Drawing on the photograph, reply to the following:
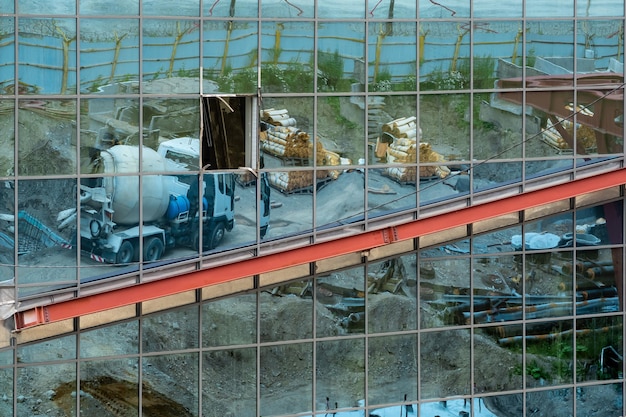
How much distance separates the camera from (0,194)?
18.7 m

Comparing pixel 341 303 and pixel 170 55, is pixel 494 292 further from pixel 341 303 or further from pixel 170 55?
pixel 170 55

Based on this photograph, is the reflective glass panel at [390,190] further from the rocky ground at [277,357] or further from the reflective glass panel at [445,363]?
the reflective glass panel at [445,363]

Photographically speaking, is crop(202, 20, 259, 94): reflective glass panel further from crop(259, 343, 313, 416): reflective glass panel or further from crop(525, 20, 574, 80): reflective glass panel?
crop(525, 20, 574, 80): reflective glass panel

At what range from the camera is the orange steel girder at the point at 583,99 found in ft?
68.4

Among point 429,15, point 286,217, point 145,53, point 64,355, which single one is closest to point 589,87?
point 429,15

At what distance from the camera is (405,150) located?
2056 cm

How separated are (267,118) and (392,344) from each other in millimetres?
4651

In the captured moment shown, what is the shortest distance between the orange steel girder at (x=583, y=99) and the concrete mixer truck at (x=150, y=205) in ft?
17.8

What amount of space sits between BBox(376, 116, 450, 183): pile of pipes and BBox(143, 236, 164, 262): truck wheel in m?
4.05

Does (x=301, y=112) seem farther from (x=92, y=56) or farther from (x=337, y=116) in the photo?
(x=92, y=56)

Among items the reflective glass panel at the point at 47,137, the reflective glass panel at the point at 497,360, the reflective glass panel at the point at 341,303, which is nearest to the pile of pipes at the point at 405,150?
the reflective glass panel at the point at 341,303

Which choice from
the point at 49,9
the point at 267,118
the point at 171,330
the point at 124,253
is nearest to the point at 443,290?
the point at 267,118

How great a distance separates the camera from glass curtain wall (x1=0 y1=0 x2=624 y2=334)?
1880cm

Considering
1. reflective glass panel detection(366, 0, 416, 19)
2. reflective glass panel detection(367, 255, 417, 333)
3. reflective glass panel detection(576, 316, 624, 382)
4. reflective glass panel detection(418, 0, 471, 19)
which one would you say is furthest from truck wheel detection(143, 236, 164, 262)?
reflective glass panel detection(576, 316, 624, 382)
